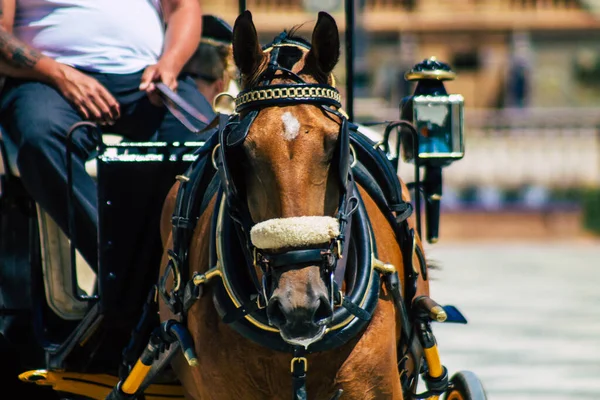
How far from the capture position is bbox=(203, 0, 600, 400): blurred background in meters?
10.1

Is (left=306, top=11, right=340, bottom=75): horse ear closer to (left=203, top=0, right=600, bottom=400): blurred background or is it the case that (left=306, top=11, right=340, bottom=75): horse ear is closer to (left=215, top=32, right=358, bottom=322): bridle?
(left=215, top=32, right=358, bottom=322): bridle

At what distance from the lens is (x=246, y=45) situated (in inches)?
133

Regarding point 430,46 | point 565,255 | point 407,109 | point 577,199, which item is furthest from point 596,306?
point 430,46

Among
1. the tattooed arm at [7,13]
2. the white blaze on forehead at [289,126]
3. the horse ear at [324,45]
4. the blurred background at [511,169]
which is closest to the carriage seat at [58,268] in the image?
the tattooed arm at [7,13]

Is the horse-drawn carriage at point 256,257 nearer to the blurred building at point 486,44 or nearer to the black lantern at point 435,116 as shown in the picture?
the black lantern at point 435,116

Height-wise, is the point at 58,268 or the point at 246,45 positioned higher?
the point at 246,45

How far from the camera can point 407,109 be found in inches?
186

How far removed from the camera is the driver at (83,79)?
4.52 meters

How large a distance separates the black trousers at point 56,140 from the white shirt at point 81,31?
2.8 inches

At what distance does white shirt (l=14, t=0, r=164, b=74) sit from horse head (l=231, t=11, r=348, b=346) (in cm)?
146

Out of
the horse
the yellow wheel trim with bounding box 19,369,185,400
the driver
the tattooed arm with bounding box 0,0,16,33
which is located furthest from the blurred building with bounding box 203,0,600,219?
the horse

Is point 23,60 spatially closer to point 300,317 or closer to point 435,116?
point 435,116

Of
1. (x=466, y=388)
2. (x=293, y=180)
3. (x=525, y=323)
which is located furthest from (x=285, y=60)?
(x=525, y=323)

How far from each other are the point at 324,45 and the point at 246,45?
8.2 inches
